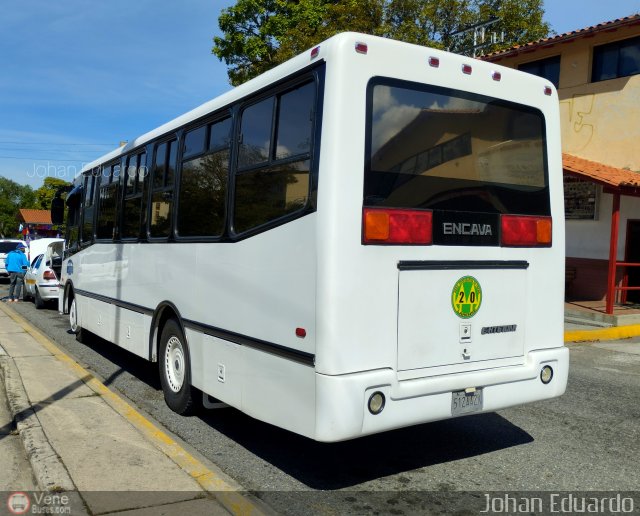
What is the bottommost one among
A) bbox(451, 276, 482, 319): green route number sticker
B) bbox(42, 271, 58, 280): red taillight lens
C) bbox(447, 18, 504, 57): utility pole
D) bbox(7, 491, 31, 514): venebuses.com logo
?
bbox(7, 491, 31, 514): venebuses.com logo

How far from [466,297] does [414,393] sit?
0.82 meters

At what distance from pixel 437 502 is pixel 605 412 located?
3.12m

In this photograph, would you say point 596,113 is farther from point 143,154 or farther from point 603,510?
point 603,510

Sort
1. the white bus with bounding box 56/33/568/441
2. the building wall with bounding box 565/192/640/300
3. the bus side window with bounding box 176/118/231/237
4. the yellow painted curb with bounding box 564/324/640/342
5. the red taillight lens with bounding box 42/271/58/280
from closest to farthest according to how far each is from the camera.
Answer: the white bus with bounding box 56/33/568/441 → the bus side window with bounding box 176/118/231/237 → the yellow painted curb with bounding box 564/324/640/342 → the building wall with bounding box 565/192/640/300 → the red taillight lens with bounding box 42/271/58/280

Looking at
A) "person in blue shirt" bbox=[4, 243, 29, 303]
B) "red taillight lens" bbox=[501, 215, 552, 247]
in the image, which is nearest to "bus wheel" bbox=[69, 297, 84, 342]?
"red taillight lens" bbox=[501, 215, 552, 247]

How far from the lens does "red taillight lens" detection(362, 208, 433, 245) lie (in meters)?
4.01

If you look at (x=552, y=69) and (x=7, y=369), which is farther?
(x=552, y=69)

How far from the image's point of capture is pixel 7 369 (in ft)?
24.4

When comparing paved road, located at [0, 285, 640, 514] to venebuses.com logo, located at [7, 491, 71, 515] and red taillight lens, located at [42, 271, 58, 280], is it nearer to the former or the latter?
venebuses.com logo, located at [7, 491, 71, 515]

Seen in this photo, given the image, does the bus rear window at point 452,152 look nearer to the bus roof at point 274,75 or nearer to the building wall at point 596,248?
the bus roof at point 274,75

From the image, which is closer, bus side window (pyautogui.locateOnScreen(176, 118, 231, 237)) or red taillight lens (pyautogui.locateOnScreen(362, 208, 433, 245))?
red taillight lens (pyautogui.locateOnScreen(362, 208, 433, 245))

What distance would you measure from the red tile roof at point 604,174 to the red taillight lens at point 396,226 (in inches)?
387

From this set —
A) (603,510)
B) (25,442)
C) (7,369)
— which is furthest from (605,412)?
(7,369)

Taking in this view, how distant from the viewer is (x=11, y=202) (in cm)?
12194
